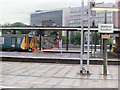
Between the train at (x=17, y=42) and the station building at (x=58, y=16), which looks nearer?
the train at (x=17, y=42)

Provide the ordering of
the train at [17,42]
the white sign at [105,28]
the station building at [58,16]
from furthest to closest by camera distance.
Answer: the station building at [58,16] < the train at [17,42] < the white sign at [105,28]

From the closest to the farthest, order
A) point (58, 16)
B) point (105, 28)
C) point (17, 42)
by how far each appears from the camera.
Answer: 1. point (105, 28)
2. point (17, 42)
3. point (58, 16)

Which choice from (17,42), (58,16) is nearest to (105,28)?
(17,42)

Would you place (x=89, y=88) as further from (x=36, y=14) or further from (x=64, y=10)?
(x=36, y=14)

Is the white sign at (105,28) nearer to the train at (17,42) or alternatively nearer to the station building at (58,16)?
the train at (17,42)

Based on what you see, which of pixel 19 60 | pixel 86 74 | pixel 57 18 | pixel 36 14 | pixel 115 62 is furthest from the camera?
pixel 36 14

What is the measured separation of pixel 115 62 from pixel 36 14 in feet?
507

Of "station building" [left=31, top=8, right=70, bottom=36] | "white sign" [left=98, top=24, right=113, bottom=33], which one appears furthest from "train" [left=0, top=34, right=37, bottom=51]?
"station building" [left=31, top=8, right=70, bottom=36]

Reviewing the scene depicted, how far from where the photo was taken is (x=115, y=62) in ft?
66.4

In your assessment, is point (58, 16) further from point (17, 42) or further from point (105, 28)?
point (105, 28)

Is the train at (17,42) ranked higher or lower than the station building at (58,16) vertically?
lower

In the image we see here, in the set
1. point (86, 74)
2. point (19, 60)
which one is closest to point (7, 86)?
point (86, 74)

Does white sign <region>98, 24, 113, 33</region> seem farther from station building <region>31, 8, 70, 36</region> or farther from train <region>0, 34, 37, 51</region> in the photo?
station building <region>31, 8, 70, 36</region>

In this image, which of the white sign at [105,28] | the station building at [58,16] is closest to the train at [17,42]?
the white sign at [105,28]
